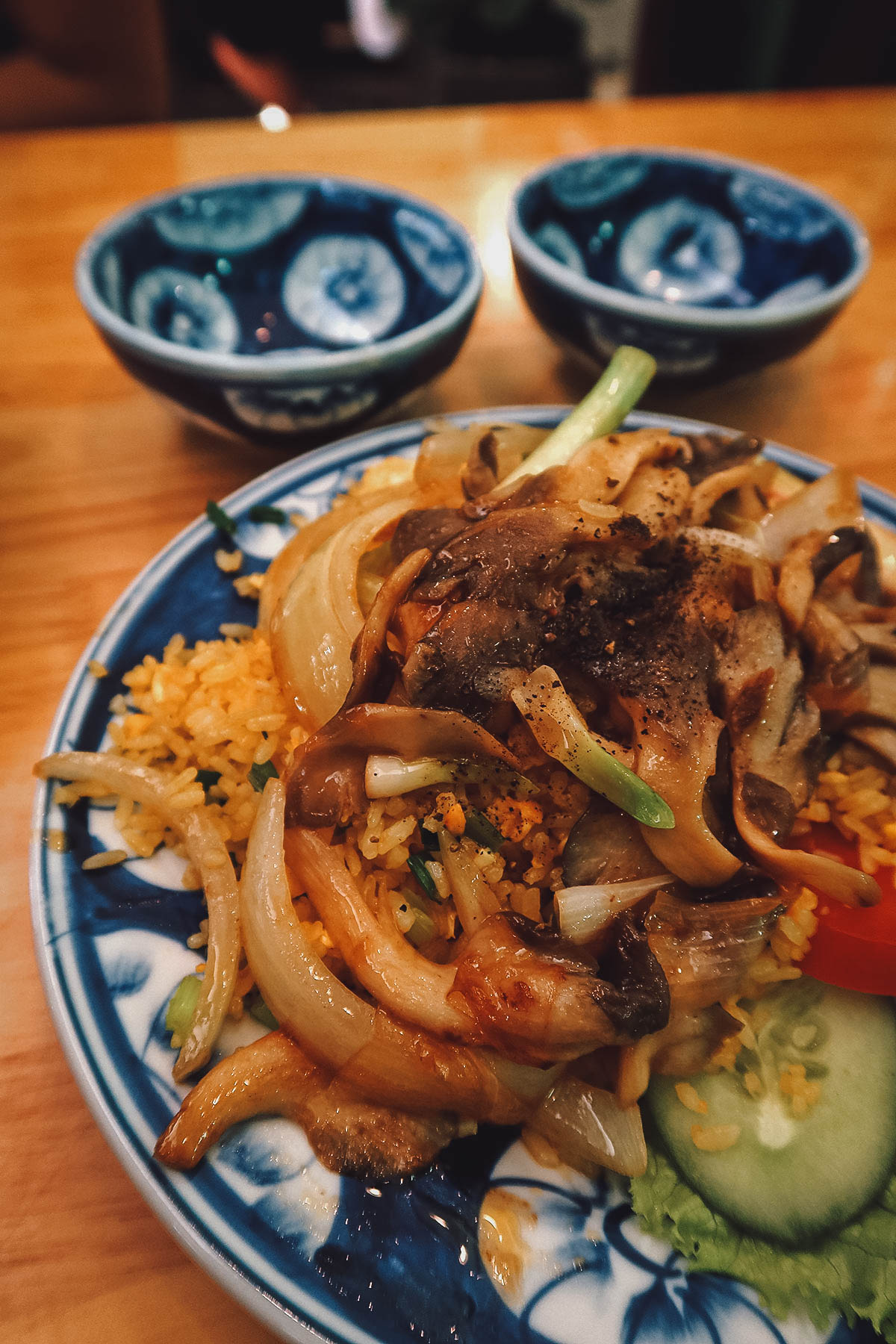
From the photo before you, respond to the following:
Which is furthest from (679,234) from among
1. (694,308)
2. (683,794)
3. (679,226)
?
(683,794)

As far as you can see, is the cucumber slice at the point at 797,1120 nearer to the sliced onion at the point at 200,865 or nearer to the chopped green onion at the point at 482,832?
the chopped green onion at the point at 482,832

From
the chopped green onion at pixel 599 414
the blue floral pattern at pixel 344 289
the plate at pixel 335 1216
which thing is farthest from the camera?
the blue floral pattern at pixel 344 289

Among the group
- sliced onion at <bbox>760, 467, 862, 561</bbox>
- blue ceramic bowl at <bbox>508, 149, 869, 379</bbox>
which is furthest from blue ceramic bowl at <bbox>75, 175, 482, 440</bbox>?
sliced onion at <bbox>760, 467, 862, 561</bbox>

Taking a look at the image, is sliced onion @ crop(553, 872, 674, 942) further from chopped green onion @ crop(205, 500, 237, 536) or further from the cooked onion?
chopped green onion @ crop(205, 500, 237, 536)

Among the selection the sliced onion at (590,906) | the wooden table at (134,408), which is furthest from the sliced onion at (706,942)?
the wooden table at (134,408)

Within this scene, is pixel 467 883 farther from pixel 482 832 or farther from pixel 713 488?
pixel 713 488
